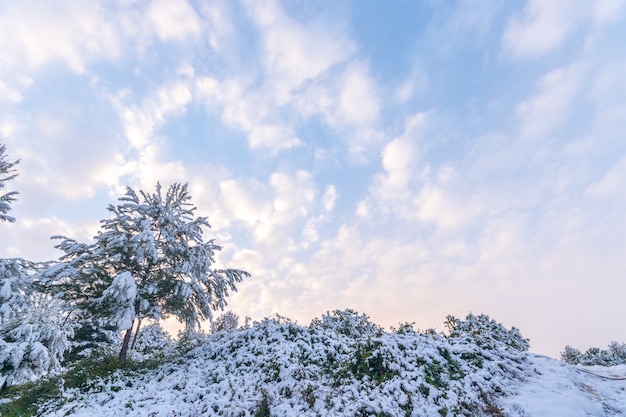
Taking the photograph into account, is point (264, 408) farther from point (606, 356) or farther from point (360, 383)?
point (606, 356)

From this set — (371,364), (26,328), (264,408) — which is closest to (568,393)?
(371,364)

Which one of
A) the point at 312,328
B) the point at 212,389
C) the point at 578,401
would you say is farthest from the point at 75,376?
the point at 578,401

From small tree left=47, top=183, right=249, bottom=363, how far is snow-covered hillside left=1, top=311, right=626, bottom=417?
2.41m

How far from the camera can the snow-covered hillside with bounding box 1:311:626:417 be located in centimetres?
730

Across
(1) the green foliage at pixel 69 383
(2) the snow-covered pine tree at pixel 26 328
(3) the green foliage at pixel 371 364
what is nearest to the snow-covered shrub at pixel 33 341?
(2) the snow-covered pine tree at pixel 26 328

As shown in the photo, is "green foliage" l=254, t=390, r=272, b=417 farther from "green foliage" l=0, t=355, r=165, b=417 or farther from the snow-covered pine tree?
the snow-covered pine tree

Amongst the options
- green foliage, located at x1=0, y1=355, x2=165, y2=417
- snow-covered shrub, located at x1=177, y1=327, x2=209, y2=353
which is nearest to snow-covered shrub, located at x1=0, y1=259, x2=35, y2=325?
green foliage, located at x1=0, y1=355, x2=165, y2=417

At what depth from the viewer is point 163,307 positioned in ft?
47.5

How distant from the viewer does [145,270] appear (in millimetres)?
14250

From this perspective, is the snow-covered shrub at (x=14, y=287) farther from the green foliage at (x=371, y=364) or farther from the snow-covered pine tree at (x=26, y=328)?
the green foliage at (x=371, y=364)

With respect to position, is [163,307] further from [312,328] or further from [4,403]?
[312,328]

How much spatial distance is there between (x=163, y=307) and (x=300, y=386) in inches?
343

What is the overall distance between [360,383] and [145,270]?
1063 centimetres

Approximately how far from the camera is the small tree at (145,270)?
12750 millimetres
